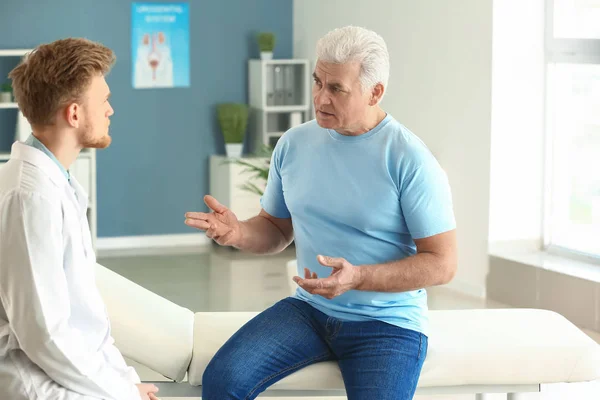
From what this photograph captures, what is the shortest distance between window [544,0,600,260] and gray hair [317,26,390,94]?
294 cm

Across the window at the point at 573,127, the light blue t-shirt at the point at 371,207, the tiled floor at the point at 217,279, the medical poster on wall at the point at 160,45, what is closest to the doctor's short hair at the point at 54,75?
the light blue t-shirt at the point at 371,207

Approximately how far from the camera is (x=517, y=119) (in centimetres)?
532

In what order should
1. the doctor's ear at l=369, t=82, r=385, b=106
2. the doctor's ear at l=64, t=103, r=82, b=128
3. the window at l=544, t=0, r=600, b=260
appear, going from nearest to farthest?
1. the doctor's ear at l=64, t=103, r=82, b=128
2. the doctor's ear at l=369, t=82, r=385, b=106
3. the window at l=544, t=0, r=600, b=260

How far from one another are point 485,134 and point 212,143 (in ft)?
8.50

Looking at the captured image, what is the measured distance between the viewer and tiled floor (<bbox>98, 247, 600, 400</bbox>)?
17.2ft

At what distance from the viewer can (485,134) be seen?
5285mm

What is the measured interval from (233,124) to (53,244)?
5.24m

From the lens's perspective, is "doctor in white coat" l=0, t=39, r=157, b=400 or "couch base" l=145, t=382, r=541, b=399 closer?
"doctor in white coat" l=0, t=39, r=157, b=400

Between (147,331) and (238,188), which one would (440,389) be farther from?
(238,188)

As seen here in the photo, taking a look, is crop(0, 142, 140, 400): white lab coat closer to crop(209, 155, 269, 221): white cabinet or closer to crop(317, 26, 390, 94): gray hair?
crop(317, 26, 390, 94): gray hair

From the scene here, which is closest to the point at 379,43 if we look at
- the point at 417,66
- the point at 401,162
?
the point at 401,162

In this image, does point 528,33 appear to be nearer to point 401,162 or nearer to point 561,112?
point 561,112

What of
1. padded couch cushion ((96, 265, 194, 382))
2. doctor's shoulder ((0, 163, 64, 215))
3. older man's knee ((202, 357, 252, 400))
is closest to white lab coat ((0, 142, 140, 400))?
doctor's shoulder ((0, 163, 64, 215))

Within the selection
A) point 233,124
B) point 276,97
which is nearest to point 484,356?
point 233,124
